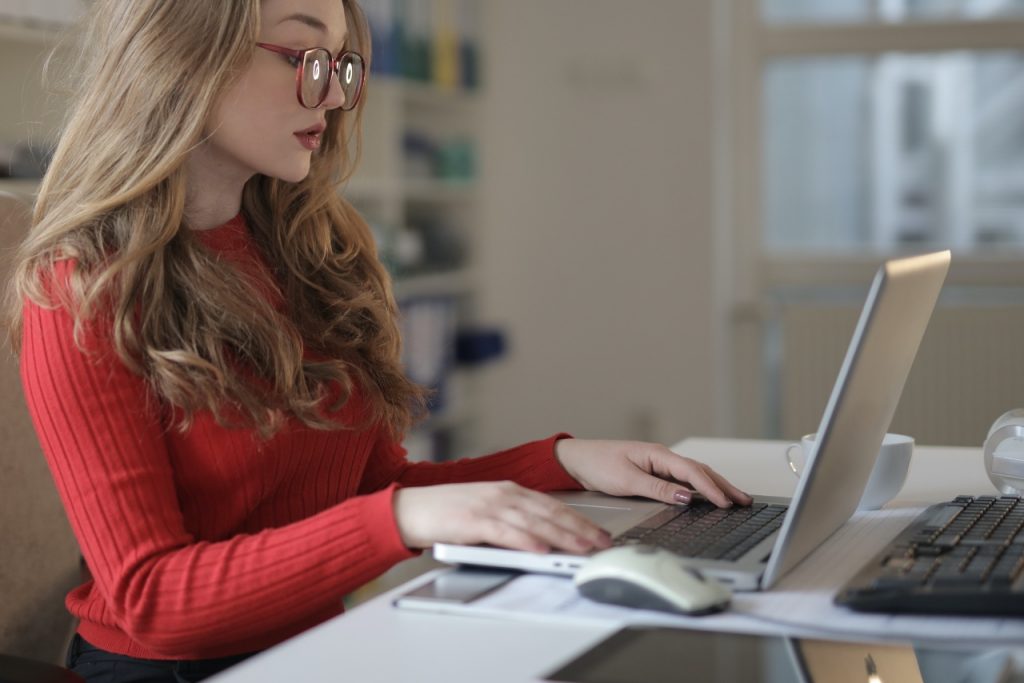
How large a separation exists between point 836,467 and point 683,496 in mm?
236

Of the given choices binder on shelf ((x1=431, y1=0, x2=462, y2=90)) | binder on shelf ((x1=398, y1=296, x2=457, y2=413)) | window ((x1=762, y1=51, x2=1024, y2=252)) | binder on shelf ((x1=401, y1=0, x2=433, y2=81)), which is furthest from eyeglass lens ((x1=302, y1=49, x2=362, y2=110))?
window ((x1=762, y1=51, x2=1024, y2=252))

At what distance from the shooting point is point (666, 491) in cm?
124

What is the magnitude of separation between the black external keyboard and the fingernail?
7.9 inches

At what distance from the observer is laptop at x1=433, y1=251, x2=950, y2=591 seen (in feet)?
3.05

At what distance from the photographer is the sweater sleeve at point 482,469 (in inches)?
53.4

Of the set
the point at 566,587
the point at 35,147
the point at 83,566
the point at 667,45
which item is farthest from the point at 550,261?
the point at 566,587

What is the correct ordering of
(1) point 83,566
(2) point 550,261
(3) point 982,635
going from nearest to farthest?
1. (3) point 982,635
2. (1) point 83,566
3. (2) point 550,261

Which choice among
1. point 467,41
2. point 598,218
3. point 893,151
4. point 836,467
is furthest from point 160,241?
point 893,151

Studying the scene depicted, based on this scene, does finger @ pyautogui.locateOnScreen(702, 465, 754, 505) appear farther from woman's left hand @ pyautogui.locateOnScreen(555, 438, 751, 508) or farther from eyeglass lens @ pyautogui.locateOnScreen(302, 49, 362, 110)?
eyeglass lens @ pyautogui.locateOnScreen(302, 49, 362, 110)

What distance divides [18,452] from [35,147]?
934 mm

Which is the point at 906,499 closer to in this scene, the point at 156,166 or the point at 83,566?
the point at 156,166

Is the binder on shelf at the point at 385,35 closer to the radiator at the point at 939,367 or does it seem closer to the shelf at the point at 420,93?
the shelf at the point at 420,93

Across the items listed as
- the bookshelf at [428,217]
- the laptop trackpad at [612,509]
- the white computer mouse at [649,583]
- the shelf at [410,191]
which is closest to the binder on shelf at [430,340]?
the bookshelf at [428,217]

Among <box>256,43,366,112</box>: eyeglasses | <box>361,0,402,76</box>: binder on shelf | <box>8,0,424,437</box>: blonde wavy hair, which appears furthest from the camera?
<box>361,0,402,76</box>: binder on shelf
